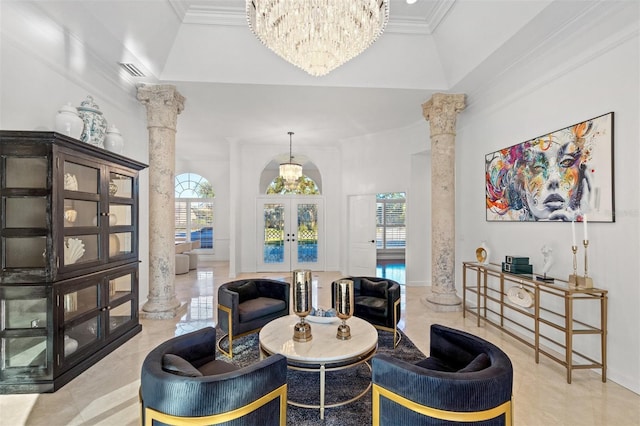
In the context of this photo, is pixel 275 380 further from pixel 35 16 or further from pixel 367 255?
pixel 367 255

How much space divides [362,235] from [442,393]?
594cm

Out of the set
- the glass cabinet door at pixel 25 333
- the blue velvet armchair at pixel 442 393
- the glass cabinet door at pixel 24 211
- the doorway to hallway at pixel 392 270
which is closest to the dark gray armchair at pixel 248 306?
the glass cabinet door at pixel 25 333

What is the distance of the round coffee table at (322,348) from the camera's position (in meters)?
2.27

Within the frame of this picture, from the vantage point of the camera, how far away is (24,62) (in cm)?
289

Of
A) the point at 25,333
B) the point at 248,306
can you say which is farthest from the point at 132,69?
the point at 248,306

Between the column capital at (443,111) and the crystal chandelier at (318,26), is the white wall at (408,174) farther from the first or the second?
the crystal chandelier at (318,26)

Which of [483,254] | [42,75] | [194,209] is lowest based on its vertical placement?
[483,254]

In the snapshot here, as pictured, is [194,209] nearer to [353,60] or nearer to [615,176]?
[353,60]

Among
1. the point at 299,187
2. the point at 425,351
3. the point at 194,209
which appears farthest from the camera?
the point at 194,209

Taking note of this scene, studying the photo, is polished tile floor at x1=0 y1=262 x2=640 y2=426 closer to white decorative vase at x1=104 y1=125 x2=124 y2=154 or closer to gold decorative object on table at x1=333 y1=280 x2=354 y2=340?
gold decorative object on table at x1=333 y1=280 x2=354 y2=340

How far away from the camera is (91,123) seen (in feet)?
11.0

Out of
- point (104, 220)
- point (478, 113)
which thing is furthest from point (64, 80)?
point (478, 113)

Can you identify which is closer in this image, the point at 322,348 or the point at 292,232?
the point at 322,348

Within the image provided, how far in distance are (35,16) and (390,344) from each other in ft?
16.6
